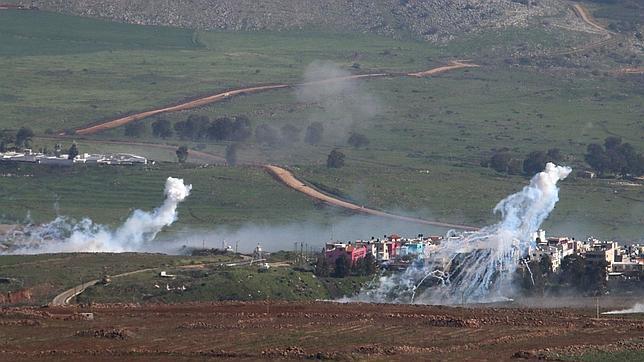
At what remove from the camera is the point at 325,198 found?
15838cm

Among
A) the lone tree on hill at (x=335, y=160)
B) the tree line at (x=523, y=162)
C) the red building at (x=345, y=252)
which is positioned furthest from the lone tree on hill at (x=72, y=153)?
the red building at (x=345, y=252)

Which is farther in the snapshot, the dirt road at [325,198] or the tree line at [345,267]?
the dirt road at [325,198]

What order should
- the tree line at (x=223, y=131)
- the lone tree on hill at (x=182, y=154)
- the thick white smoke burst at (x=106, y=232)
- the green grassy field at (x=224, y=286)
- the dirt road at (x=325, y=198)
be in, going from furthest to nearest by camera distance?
the tree line at (x=223, y=131) < the lone tree on hill at (x=182, y=154) < the dirt road at (x=325, y=198) < the thick white smoke burst at (x=106, y=232) < the green grassy field at (x=224, y=286)

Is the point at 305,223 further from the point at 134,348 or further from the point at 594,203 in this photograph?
the point at 134,348

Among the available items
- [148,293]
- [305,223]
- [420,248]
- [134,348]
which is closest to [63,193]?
[305,223]

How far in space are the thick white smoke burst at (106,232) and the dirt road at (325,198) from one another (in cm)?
1364

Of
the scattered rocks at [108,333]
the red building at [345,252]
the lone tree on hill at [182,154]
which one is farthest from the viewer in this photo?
the lone tree on hill at [182,154]

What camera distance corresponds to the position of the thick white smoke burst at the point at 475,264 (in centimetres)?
10981

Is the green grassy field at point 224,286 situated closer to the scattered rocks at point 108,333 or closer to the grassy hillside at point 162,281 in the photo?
the grassy hillside at point 162,281

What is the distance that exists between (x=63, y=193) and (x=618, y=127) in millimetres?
61280

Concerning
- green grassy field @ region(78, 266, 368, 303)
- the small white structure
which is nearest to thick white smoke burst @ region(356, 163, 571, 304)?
green grassy field @ region(78, 266, 368, 303)

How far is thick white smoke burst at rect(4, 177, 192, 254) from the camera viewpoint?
131750 mm

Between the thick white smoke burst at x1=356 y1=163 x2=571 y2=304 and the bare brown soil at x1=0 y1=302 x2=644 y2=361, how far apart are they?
1182 cm

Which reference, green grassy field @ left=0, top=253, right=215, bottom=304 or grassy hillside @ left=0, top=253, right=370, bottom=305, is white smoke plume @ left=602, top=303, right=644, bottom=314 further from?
green grassy field @ left=0, top=253, right=215, bottom=304
